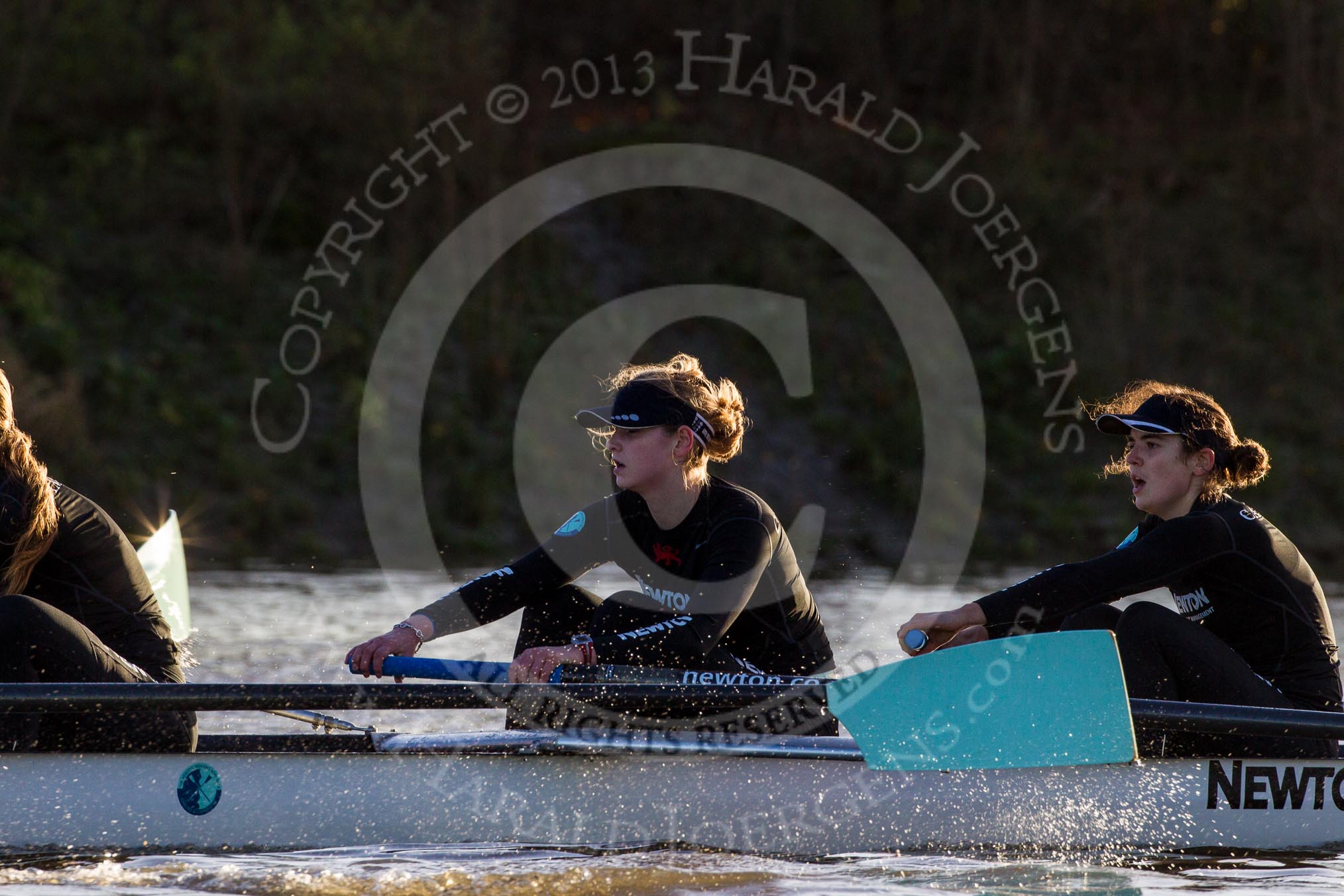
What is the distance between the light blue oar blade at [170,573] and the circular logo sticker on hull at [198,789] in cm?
207

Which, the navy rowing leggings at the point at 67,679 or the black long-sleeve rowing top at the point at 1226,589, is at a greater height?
the black long-sleeve rowing top at the point at 1226,589

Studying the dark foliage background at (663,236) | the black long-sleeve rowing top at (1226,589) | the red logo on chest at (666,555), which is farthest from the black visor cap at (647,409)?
the dark foliage background at (663,236)

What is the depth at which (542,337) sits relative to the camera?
56.1 feet

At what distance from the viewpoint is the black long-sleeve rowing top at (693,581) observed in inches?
170

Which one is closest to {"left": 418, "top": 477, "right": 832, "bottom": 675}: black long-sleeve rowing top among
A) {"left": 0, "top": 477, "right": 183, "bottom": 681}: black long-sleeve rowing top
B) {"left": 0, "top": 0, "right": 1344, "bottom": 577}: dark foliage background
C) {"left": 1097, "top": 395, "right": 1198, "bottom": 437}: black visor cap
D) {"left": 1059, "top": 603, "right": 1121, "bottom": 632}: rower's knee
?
{"left": 1059, "top": 603, "right": 1121, "bottom": 632}: rower's knee

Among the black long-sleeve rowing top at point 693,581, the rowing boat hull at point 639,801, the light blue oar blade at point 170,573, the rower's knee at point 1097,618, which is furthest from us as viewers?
the light blue oar blade at point 170,573

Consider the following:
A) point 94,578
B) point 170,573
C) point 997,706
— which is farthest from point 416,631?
point 170,573

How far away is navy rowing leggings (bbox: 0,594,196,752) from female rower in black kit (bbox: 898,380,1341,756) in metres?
2.09

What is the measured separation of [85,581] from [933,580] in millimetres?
9214

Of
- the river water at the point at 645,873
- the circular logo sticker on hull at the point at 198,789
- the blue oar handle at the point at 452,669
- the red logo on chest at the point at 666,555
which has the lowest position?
the river water at the point at 645,873

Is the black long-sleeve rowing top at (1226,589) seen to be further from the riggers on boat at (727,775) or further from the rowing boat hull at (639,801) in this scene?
the rowing boat hull at (639,801)

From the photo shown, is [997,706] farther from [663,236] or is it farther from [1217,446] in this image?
[663,236]

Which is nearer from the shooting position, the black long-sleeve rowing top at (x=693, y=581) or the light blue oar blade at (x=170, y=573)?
the black long-sleeve rowing top at (x=693, y=581)

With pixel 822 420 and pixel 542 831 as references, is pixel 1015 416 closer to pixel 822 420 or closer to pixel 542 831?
pixel 822 420
